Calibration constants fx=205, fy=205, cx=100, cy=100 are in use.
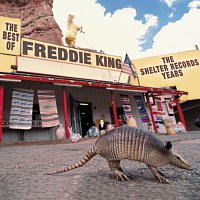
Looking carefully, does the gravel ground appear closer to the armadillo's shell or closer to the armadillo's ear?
the armadillo's shell

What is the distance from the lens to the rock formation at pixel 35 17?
26094 millimetres

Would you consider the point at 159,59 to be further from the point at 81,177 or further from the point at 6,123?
the point at 81,177

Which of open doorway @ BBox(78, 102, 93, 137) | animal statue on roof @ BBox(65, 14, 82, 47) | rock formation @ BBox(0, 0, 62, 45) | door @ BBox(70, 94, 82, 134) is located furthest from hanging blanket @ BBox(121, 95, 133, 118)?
rock formation @ BBox(0, 0, 62, 45)

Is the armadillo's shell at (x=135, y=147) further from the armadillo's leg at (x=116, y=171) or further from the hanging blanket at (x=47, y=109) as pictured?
the hanging blanket at (x=47, y=109)

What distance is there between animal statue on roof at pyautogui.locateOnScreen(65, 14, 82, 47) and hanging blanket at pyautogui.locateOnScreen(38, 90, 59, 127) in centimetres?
750

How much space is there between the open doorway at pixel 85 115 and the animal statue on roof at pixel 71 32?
6123mm

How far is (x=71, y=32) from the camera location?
17.2 metres

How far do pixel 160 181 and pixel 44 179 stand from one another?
163cm

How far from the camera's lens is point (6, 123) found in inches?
Result: 393

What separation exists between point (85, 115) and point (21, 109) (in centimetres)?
458

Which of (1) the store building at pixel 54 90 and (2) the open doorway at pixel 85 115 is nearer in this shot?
(1) the store building at pixel 54 90

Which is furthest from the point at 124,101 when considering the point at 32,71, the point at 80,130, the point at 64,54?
the point at 32,71

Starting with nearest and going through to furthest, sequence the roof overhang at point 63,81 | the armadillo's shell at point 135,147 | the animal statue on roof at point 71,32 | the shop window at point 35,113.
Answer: the armadillo's shell at point 135,147, the roof overhang at point 63,81, the shop window at point 35,113, the animal statue on roof at point 71,32

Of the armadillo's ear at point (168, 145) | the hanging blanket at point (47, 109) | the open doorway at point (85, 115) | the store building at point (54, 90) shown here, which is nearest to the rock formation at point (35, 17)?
the store building at point (54, 90)
